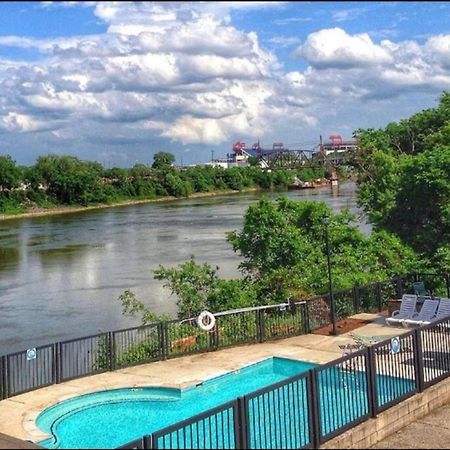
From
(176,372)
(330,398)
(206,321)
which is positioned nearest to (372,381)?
(330,398)

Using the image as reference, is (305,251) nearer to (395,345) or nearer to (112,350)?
(112,350)

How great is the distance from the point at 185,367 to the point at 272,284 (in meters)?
7.06

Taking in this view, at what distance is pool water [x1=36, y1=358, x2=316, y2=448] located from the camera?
1180 cm

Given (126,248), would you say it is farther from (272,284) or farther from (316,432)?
(316,432)

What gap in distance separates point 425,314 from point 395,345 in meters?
6.03

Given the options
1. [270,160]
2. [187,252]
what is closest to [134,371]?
[187,252]

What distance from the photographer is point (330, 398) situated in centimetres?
933

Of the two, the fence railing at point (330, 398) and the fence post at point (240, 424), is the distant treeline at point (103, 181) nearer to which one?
the fence railing at point (330, 398)

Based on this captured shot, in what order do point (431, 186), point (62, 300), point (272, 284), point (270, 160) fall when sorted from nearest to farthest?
1. point (272, 284)
2. point (431, 186)
3. point (62, 300)
4. point (270, 160)

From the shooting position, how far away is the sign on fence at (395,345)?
9852 mm

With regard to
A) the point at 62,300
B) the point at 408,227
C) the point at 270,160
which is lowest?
the point at 62,300

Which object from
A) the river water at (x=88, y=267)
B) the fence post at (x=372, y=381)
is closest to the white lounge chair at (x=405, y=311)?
the fence post at (x=372, y=381)

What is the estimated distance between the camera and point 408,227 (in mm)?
26859

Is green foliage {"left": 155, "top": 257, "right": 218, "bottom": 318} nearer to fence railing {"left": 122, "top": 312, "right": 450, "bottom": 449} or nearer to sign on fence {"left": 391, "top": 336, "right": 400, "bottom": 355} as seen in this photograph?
fence railing {"left": 122, "top": 312, "right": 450, "bottom": 449}
